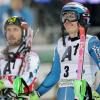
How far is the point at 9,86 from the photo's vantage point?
9367 mm

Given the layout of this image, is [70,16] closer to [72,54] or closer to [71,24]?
[71,24]

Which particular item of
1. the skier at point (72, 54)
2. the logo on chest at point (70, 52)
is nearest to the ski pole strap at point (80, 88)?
the skier at point (72, 54)

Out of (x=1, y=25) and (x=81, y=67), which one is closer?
(x=81, y=67)

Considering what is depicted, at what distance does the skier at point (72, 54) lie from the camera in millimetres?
9062

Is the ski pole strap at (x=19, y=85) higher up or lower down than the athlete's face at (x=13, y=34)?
lower down

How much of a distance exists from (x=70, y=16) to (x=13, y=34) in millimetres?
733

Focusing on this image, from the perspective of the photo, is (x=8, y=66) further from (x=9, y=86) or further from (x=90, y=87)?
(x=90, y=87)

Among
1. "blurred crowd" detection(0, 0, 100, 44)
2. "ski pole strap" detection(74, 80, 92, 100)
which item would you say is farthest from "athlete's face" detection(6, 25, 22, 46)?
"blurred crowd" detection(0, 0, 100, 44)

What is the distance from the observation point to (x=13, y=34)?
31.1ft

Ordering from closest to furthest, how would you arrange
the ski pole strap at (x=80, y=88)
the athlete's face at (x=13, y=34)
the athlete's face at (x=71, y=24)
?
the ski pole strap at (x=80, y=88), the athlete's face at (x=71, y=24), the athlete's face at (x=13, y=34)

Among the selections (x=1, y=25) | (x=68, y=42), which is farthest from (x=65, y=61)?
(x=1, y=25)

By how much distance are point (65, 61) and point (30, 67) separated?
46cm

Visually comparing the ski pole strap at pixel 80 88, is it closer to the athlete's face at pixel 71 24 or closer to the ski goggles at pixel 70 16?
the athlete's face at pixel 71 24

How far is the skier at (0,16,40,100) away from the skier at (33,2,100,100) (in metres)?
0.23
